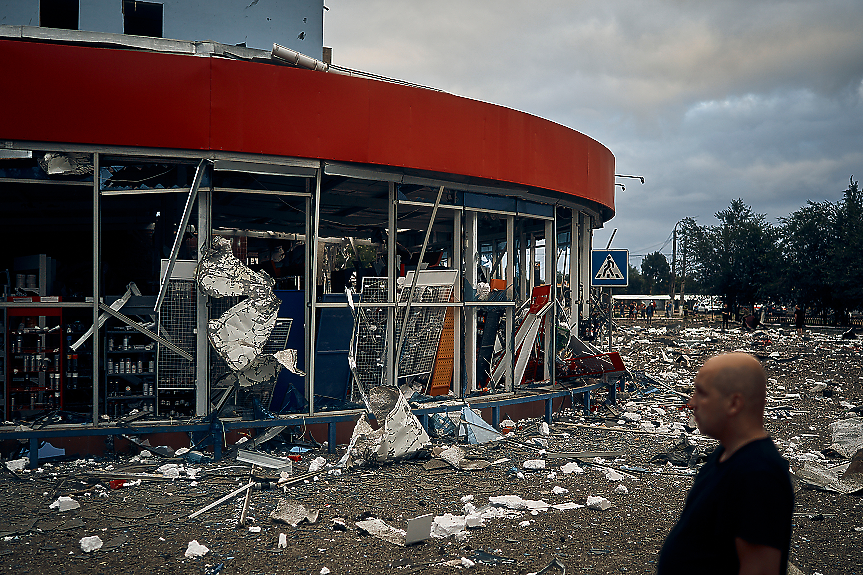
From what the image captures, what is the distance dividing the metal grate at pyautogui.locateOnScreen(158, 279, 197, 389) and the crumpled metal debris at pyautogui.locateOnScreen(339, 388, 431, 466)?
6.93ft

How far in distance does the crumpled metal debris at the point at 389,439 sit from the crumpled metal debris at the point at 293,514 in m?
1.55

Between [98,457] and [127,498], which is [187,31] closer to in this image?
[98,457]

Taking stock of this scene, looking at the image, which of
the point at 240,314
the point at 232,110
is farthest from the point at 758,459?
the point at 232,110

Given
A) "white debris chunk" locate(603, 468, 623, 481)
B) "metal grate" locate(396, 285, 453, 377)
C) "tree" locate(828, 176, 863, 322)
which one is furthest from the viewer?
"tree" locate(828, 176, 863, 322)

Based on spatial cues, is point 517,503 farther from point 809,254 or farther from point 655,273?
point 655,273

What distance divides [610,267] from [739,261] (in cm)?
4168

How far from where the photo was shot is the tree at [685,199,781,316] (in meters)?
45.0

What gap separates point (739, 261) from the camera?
49.4 metres

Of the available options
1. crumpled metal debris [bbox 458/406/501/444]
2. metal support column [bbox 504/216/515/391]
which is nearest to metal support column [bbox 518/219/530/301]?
metal support column [bbox 504/216/515/391]

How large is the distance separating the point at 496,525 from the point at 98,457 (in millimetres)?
4717

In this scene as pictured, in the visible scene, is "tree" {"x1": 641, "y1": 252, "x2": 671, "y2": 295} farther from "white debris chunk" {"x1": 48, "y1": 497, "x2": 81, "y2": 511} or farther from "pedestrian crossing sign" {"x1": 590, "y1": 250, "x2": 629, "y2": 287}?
"white debris chunk" {"x1": 48, "y1": 497, "x2": 81, "y2": 511}

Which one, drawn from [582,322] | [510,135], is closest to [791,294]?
[582,322]

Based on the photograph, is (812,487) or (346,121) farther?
(346,121)

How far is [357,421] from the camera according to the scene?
8055 mm
